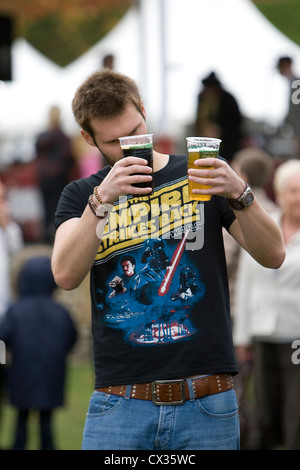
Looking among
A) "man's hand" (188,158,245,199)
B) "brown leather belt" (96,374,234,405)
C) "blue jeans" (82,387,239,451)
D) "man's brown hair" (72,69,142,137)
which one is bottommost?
"blue jeans" (82,387,239,451)

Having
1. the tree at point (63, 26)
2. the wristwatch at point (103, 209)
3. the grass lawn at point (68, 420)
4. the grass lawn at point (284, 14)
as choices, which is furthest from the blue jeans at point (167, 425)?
the tree at point (63, 26)

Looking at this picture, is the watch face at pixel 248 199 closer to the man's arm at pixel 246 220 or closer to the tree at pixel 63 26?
the man's arm at pixel 246 220

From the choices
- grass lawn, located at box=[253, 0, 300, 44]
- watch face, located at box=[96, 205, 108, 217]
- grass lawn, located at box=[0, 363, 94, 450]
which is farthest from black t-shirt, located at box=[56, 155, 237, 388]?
grass lawn, located at box=[253, 0, 300, 44]

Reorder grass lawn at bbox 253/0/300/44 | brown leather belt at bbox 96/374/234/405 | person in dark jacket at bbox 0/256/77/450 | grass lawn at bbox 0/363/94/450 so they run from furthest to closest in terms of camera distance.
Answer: grass lawn at bbox 253/0/300/44 < grass lawn at bbox 0/363/94/450 < person in dark jacket at bbox 0/256/77/450 < brown leather belt at bbox 96/374/234/405

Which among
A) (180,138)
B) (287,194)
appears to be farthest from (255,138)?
(287,194)

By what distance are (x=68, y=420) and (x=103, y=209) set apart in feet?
17.5

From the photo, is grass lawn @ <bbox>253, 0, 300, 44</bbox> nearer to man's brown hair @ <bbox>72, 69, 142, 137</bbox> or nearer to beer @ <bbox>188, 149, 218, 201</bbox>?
man's brown hair @ <bbox>72, 69, 142, 137</bbox>

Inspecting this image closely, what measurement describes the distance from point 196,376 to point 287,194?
9.50 feet

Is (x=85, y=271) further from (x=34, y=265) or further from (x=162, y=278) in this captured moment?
(x=34, y=265)

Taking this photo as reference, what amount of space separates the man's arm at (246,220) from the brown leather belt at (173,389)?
452 millimetres

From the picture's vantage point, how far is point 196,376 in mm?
2973

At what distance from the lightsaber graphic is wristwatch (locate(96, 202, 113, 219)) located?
342mm

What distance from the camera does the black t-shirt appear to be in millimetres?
2977
